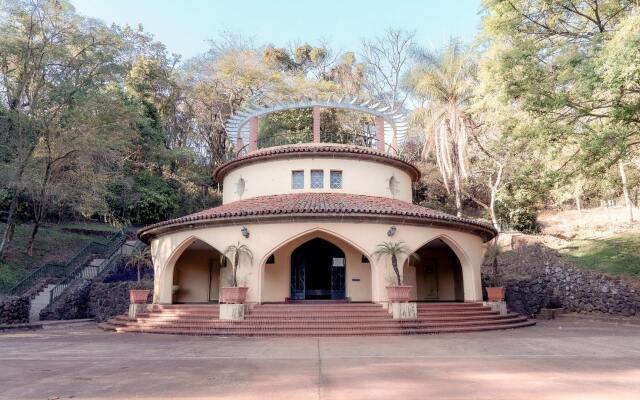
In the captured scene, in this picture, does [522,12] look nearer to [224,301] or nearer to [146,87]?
[224,301]

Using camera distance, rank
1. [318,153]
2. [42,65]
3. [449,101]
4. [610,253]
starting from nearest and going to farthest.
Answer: [318,153] → [610,253] → [42,65] → [449,101]

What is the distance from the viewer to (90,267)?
76.3 ft

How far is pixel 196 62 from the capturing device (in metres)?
40.9

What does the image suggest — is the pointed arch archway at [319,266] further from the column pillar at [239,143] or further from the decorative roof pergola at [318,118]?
the column pillar at [239,143]

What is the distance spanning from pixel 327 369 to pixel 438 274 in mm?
14489

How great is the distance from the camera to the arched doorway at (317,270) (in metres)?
17.0

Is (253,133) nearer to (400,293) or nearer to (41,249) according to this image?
(400,293)

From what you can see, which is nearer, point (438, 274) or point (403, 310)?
point (403, 310)

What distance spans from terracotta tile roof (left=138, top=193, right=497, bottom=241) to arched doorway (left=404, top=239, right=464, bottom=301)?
3.29 meters

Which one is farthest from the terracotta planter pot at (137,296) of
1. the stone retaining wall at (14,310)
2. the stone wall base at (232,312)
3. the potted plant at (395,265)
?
the potted plant at (395,265)

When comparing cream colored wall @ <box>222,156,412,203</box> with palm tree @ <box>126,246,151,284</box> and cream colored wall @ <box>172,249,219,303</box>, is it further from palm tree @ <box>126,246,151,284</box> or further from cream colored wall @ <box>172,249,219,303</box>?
palm tree @ <box>126,246,151,284</box>

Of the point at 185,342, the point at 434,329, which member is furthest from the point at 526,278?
the point at 185,342

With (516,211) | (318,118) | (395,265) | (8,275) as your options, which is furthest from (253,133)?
(516,211)

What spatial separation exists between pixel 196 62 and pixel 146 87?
19.4 ft
